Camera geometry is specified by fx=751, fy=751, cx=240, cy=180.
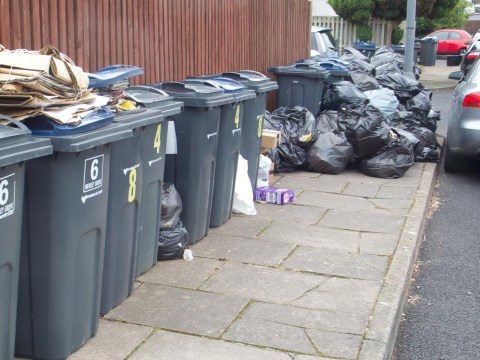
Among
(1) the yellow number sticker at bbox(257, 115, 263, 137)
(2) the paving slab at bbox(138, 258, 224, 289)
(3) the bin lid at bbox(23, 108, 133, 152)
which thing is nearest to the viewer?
(3) the bin lid at bbox(23, 108, 133, 152)

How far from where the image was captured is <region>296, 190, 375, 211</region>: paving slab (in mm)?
7562

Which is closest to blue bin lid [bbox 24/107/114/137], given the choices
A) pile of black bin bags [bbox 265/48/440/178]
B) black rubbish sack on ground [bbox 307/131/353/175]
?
pile of black bin bags [bbox 265/48/440/178]

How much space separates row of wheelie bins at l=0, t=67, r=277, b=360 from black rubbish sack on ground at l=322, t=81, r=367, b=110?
513cm

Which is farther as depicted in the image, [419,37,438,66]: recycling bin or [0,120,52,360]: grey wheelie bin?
[419,37,438,66]: recycling bin

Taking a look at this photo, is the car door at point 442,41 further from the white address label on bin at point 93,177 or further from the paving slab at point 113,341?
the white address label on bin at point 93,177

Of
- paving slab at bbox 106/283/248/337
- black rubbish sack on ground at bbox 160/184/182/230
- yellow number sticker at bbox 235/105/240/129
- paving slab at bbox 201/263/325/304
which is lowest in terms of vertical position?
paving slab at bbox 201/263/325/304

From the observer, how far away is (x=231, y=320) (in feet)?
15.0

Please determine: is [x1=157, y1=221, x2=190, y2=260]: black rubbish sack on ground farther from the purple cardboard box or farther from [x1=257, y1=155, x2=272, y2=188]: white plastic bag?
[x1=257, y1=155, x2=272, y2=188]: white plastic bag

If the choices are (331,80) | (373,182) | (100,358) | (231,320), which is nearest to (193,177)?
(231,320)

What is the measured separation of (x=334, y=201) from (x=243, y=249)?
2.05 m

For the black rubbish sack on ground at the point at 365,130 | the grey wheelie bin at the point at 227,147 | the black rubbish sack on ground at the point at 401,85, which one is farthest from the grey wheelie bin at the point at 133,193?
the black rubbish sack on ground at the point at 401,85

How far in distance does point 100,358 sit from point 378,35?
23.6 metres

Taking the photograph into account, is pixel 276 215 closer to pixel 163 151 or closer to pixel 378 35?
pixel 163 151

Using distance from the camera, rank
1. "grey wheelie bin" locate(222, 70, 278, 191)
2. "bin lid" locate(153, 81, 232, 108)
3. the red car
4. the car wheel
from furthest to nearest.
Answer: the red car
the car wheel
"grey wheelie bin" locate(222, 70, 278, 191)
"bin lid" locate(153, 81, 232, 108)
